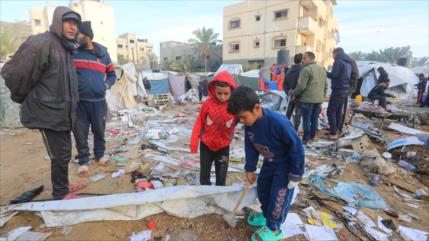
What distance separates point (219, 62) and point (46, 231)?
1117 inches

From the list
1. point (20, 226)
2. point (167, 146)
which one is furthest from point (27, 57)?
point (167, 146)

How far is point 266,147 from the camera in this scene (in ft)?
5.60

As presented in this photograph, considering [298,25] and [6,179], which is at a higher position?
[298,25]

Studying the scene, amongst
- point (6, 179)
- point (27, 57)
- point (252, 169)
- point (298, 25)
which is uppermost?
point (298, 25)

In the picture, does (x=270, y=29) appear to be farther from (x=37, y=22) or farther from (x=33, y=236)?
(x=37, y=22)

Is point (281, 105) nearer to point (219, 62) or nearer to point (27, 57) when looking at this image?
point (27, 57)

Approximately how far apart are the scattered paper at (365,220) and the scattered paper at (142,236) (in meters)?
1.98

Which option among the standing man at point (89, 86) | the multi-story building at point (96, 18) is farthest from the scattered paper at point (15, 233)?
the multi-story building at point (96, 18)

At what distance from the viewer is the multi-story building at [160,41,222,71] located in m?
28.8

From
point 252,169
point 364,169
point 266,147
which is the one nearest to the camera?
point 266,147

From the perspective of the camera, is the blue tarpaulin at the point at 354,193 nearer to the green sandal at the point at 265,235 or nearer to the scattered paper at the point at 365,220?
the scattered paper at the point at 365,220

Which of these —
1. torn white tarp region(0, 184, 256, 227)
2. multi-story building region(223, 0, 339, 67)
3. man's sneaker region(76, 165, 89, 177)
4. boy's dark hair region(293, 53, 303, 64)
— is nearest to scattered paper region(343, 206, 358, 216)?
torn white tarp region(0, 184, 256, 227)

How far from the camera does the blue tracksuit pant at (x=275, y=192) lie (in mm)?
1698

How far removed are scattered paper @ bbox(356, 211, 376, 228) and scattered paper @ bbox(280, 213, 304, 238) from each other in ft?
2.04
